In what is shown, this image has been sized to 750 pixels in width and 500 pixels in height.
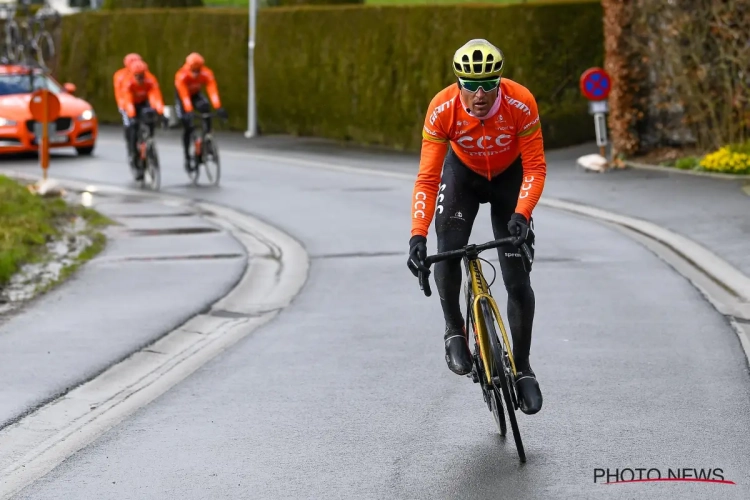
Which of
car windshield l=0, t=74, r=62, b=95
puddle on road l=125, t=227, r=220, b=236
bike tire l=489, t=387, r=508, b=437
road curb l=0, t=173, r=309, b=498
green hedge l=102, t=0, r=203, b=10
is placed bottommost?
puddle on road l=125, t=227, r=220, b=236

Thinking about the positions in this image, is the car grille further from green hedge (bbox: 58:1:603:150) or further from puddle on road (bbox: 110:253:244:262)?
puddle on road (bbox: 110:253:244:262)

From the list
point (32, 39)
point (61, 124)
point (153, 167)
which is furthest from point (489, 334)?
point (32, 39)

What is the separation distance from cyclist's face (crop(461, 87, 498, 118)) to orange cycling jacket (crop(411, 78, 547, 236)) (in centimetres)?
6

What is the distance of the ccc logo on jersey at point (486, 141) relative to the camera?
671 cm

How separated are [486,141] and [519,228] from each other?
1.75 feet

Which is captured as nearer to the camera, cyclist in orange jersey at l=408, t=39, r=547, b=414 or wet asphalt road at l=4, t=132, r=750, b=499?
wet asphalt road at l=4, t=132, r=750, b=499

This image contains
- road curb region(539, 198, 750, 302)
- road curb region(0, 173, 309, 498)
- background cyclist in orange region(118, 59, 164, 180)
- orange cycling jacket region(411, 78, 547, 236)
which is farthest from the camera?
background cyclist in orange region(118, 59, 164, 180)

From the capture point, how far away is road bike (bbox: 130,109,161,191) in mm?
20452

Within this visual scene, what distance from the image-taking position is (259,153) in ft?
91.1

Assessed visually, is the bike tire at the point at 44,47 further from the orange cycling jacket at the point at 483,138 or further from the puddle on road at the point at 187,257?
the orange cycling jacket at the point at 483,138

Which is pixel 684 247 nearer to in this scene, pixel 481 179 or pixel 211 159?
pixel 481 179

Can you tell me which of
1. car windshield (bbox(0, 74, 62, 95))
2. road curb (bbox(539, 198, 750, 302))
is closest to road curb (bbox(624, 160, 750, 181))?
road curb (bbox(539, 198, 750, 302))

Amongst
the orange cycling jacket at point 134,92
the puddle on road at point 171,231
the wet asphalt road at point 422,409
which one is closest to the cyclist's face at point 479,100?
the wet asphalt road at point 422,409

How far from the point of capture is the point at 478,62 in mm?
6312
